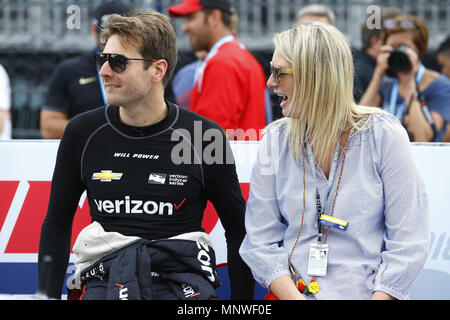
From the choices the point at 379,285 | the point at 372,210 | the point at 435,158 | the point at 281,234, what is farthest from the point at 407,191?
the point at 435,158

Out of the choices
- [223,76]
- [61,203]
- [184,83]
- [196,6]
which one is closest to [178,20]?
[184,83]

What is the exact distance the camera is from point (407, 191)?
2637mm

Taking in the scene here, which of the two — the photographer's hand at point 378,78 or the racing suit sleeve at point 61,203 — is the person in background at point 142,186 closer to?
the racing suit sleeve at point 61,203

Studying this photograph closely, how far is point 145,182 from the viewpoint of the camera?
2.88 metres

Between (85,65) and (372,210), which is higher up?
(85,65)

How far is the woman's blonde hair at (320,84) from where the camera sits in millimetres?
2729

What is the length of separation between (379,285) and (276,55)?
1030 mm

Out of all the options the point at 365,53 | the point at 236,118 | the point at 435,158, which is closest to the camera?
the point at 435,158

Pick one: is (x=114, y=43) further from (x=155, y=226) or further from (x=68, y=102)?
(x=68, y=102)

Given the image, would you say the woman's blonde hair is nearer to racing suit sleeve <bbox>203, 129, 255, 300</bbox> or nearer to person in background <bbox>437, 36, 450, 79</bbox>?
racing suit sleeve <bbox>203, 129, 255, 300</bbox>

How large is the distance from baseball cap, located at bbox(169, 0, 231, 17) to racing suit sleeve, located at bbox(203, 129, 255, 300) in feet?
8.15

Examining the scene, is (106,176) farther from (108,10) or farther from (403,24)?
(403,24)

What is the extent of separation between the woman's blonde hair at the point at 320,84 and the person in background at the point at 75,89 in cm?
232

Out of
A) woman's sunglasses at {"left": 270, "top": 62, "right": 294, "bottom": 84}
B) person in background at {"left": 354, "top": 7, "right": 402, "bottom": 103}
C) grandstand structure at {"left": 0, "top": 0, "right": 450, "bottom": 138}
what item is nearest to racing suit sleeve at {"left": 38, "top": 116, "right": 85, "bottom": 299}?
woman's sunglasses at {"left": 270, "top": 62, "right": 294, "bottom": 84}
